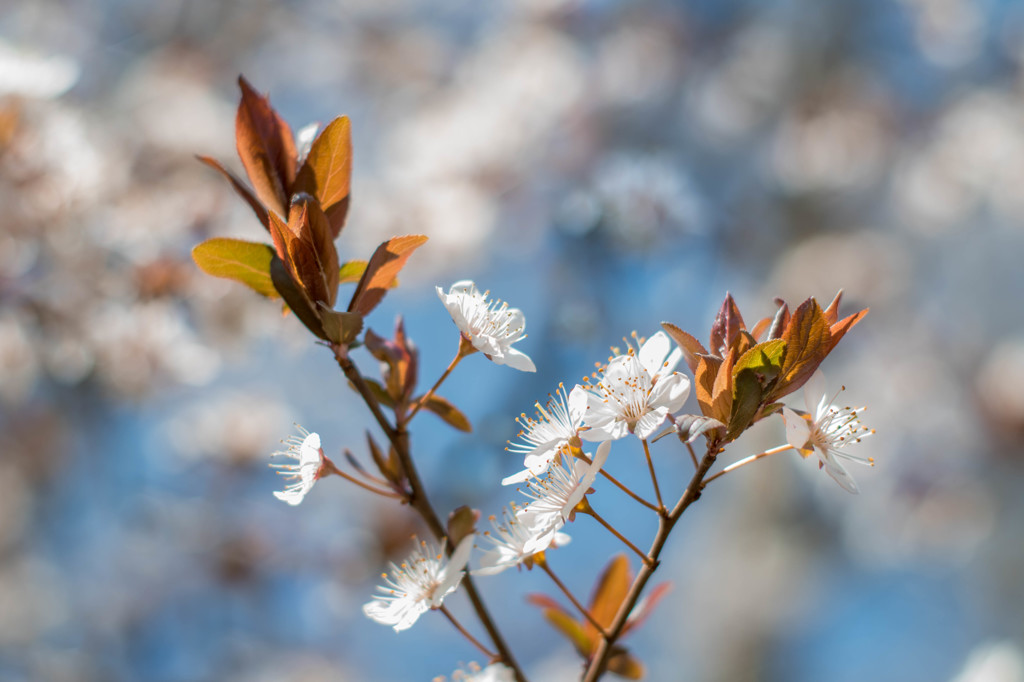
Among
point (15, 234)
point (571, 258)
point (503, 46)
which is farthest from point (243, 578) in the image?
point (503, 46)

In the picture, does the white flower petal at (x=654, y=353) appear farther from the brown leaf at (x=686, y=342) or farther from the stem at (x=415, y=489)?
the stem at (x=415, y=489)

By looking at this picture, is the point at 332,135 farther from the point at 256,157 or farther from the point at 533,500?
the point at 533,500

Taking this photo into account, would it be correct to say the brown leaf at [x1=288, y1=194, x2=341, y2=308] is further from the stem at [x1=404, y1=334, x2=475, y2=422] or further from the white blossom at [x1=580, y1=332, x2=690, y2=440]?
the white blossom at [x1=580, y1=332, x2=690, y2=440]

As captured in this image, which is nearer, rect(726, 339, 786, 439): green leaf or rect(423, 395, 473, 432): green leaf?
rect(726, 339, 786, 439): green leaf

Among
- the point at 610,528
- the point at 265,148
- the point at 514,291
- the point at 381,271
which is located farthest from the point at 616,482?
the point at 514,291

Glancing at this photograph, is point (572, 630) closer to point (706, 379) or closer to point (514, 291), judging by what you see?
point (706, 379)

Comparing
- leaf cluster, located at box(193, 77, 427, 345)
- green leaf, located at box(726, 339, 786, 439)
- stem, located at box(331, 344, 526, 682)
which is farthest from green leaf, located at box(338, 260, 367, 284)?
green leaf, located at box(726, 339, 786, 439)
